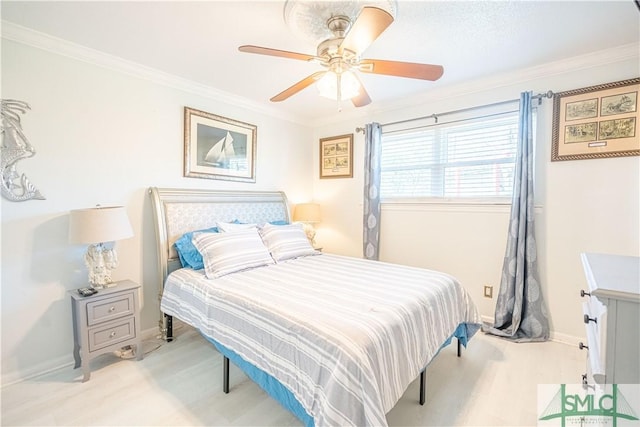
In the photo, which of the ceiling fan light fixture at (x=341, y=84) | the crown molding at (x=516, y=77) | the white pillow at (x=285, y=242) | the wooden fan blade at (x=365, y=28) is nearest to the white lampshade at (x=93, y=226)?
the white pillow at (x=285, y=242)

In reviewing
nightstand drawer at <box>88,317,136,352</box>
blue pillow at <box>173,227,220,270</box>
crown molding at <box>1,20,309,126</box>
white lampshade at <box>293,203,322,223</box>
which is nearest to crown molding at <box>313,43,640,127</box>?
white lampshade at <box>293,203,322,223</box>

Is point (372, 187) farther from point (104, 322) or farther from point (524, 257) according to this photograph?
point (104, 322)

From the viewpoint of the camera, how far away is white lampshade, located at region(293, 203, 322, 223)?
3.92m

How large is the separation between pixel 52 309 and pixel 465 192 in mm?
3874

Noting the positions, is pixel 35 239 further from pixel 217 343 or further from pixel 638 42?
pixel 638 42

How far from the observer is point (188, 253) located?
2568mm

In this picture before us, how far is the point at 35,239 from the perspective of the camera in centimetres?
211

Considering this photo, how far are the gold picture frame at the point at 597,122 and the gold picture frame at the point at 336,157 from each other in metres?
2.19

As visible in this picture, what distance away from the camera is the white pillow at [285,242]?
9.25ft

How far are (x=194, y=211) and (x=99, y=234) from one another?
2.99ft

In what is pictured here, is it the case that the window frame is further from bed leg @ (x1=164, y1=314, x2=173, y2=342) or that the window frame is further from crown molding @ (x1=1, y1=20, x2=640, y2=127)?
bed leg @ (x1=164, y1=314, x2=173, y2=342)

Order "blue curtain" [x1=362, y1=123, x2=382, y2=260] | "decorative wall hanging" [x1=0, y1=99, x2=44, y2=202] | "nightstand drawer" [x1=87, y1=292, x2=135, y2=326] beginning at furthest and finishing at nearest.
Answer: "blue curtain" [x1=362, y1=123, x2=382, y2=260] → "nightstand drawer" [x1=87, y1=292, x2=135, y2=326] → "decorative wall hanging" [x1=0, y1=99, x2=44, y2=202]

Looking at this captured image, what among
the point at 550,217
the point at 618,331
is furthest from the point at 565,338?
the point at 618,331

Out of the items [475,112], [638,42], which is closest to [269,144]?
[475,112]
